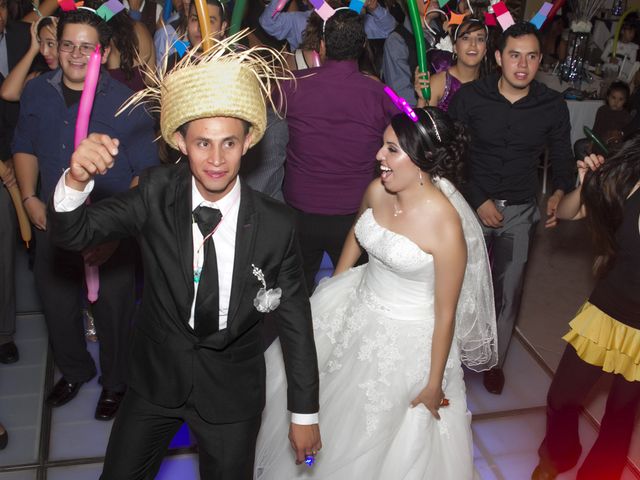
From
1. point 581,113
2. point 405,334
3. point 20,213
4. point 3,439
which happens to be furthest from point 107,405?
point 581,113

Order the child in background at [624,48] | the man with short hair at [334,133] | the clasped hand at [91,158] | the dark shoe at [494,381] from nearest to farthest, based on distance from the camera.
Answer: the clasped hand at [91,158], the man with short hair at [334,133], the dark shoe at [494,381], the child in background at [624,48]

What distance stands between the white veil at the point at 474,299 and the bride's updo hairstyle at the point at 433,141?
0.11 meters

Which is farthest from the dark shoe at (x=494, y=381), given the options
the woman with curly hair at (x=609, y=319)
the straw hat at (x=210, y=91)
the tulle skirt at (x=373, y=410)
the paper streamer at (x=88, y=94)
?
the paper streamer at (x=88, y=94)

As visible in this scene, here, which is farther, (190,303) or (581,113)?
(581,113)

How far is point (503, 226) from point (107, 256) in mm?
1987

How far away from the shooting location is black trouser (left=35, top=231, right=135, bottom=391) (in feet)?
10.7

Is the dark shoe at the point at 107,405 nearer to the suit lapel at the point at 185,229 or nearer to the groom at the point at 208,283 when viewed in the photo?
the groom at the point at 208,283

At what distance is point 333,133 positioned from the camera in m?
3.45

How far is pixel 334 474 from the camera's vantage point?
110 inches

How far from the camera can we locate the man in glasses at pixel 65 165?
3.05 m

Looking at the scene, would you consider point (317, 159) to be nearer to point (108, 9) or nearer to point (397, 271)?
point (397, 271)

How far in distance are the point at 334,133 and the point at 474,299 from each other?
41.7 inches

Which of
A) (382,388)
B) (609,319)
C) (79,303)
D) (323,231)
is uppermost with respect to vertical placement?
(609,319)

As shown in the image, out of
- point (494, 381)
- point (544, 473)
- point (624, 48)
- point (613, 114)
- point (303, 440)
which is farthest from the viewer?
point (624, 48)
